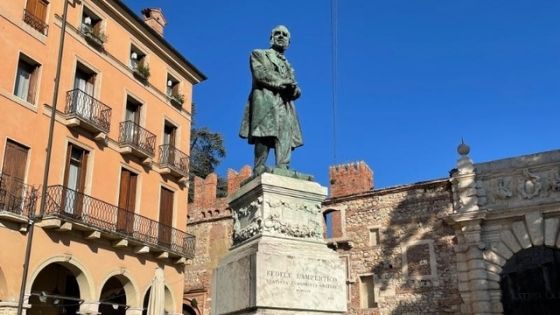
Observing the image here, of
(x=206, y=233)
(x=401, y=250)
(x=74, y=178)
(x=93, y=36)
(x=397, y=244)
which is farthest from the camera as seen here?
(x=206, y=233)

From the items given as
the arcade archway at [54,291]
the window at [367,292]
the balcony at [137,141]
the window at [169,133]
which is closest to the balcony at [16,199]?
the arcade archway at [54,291]

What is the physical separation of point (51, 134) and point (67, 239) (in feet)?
11.6

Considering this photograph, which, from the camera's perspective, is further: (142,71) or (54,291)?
(142,71)

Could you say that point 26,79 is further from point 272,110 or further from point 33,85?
point 272,110

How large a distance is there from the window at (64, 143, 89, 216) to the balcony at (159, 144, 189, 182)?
4.28 meters

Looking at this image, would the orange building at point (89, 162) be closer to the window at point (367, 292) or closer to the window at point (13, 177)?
the window at point (13, 177)

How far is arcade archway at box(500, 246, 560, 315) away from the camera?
23.3m

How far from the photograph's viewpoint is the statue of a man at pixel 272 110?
307 inches

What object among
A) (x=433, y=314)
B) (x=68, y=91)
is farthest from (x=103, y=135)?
(x=433, y=314)

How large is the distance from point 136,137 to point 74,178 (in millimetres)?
3657

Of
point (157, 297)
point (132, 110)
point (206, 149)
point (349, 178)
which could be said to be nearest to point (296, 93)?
point (157, 297)

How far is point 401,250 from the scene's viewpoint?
26.9 m

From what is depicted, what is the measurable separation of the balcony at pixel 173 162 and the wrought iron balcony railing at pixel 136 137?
0.67 metres

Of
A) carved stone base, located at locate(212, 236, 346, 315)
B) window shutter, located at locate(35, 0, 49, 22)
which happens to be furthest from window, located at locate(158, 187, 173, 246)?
carved stone base, located at locate(212, 236, 346, 315)
